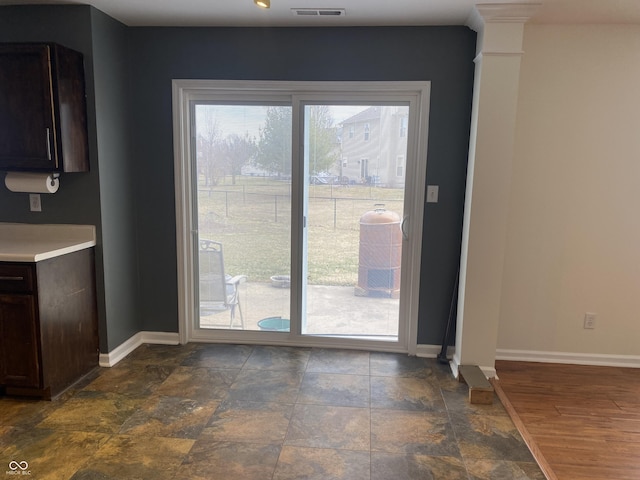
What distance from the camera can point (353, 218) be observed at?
3.49 metres

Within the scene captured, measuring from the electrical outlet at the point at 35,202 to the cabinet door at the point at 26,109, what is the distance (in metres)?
0.30

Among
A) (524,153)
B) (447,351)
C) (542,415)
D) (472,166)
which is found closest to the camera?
(542,415)

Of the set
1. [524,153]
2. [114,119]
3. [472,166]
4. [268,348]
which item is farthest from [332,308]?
[114,119]

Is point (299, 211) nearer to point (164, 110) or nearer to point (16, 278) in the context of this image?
point (164, 110)

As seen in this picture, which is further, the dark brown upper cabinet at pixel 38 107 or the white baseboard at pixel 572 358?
the white baseboard at pixel 572 358

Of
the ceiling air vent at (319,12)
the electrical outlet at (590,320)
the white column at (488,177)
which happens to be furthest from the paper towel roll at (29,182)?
the electrical outlet at (590,320)

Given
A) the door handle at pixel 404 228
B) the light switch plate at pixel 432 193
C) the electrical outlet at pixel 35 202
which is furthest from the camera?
the door handle at pixel 404 228

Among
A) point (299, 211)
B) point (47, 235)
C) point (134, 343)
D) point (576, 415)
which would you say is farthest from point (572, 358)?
point (47, 235)

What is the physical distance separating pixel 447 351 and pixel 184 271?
2113 millimetres

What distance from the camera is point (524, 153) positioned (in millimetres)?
3215

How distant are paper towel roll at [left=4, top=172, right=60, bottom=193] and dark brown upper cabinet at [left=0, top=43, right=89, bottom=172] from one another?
9cm

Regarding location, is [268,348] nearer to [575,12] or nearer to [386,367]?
[386,367]

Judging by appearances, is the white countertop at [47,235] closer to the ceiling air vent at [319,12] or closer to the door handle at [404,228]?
the ceiling air vent at [319,12]

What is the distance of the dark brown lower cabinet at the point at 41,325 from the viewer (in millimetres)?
2604
